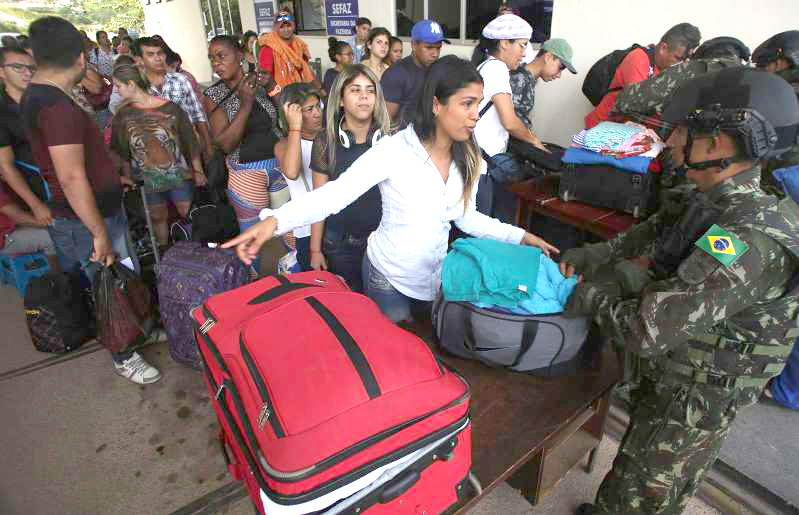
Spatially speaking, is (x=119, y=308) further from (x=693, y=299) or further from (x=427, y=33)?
(x=427, y=33)

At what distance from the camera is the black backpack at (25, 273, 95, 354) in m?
2.72

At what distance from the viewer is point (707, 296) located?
3.66 feet

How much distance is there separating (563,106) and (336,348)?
4.47m

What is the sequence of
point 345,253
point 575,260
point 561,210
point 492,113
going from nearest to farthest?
point 575,260
point 345,253
point 561,210
point 492,113

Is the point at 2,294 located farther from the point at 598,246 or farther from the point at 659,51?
the point at 659,51

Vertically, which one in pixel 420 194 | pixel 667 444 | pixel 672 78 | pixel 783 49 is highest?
pixel 783 49

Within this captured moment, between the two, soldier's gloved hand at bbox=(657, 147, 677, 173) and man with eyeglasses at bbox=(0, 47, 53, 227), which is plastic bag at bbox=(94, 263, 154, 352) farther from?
soldier's gloved hand at bbox=(657, 147, 677, 173)

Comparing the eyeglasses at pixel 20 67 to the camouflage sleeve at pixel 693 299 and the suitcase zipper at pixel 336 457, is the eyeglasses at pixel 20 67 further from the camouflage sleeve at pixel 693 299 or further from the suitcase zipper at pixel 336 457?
the camouflage sleeve at pixel 693 299

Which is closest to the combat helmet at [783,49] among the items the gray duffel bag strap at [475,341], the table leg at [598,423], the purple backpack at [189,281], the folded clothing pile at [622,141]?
the folded clothing pile at [622,141]

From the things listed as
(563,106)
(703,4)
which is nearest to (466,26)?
(563,106)

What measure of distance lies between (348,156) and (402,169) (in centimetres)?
71

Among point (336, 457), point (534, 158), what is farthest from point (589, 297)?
point (534, 158)

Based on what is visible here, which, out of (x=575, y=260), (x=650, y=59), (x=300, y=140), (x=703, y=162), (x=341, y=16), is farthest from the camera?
(x=341, y=16)

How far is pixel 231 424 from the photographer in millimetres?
1094
